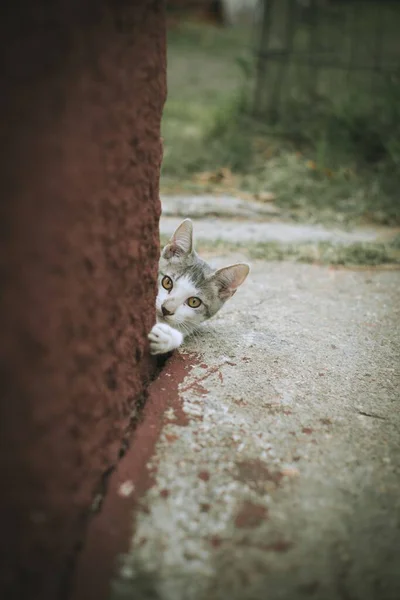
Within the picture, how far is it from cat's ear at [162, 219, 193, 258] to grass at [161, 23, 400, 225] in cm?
176

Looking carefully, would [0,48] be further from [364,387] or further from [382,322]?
[382,322]

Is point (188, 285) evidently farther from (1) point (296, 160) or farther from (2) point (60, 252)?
(1) point (296, 160)

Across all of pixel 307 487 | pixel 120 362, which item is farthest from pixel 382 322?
pixel 120 362

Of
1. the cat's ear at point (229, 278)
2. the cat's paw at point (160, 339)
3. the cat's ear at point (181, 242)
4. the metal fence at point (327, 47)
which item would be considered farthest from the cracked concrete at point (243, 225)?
the metal fence at point (327, 47)

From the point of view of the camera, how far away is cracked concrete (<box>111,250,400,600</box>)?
105cm

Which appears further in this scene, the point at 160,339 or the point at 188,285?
the point at 188,285

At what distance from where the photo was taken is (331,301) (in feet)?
8.29

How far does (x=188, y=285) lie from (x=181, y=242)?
0.81 ft

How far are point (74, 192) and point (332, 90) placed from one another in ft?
19.2

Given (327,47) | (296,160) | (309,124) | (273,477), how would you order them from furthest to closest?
(327,47)
(309,124)
(296,160)
(273,477)

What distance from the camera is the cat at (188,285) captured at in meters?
2.27

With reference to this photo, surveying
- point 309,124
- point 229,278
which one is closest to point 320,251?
point 229,278

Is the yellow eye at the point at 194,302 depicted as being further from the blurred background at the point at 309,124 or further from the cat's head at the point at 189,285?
the blurred background at the point at 309,124

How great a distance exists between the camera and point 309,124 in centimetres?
587
